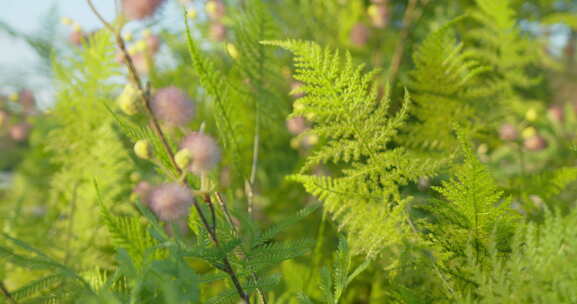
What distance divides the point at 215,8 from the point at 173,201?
30 centimetres

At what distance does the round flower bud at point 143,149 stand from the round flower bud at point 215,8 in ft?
0.87

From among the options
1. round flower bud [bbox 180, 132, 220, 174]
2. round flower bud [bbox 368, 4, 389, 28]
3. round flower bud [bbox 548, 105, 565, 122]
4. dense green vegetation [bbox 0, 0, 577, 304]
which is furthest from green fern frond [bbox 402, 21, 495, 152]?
round flower bud [bbox 548, 105, 565, 122]

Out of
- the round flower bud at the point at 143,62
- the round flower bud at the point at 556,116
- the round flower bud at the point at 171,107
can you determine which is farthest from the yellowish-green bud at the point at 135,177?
the round flower bud at the point at 556,116

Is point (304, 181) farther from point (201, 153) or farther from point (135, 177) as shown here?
point (135, 177)

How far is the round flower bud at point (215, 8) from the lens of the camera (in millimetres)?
400

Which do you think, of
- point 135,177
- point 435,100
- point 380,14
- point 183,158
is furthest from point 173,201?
point 380,14

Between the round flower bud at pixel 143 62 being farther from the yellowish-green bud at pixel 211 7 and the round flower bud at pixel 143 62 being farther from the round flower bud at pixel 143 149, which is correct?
the round flower bud at pixel 143 149

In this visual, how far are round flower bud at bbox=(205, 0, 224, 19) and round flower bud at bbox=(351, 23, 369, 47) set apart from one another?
161 mm

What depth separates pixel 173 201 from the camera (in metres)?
0.16

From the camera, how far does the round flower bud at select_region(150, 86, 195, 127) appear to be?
0.18 metres

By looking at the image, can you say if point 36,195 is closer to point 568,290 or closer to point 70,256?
point 70,256

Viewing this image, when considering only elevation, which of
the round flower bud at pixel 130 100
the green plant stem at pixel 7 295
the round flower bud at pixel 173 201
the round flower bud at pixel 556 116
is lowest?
the green plant stem at pixel 7 295

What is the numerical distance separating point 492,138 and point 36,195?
70 centimetres

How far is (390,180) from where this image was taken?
189 millimetres
